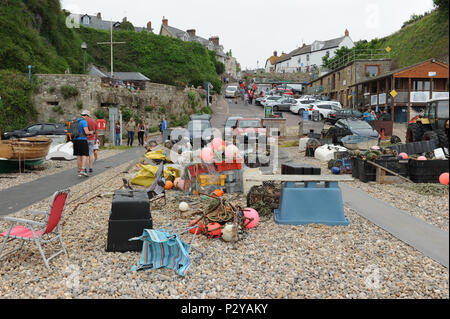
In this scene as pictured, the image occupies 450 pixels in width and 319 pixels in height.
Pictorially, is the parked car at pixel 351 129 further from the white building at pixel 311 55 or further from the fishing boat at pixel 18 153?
the white building at pixel 311 55

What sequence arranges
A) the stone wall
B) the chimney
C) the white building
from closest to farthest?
1. the stone wall
2. the white building
3. the chimney

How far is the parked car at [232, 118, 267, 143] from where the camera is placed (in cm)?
1800

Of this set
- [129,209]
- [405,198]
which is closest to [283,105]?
[405,198]

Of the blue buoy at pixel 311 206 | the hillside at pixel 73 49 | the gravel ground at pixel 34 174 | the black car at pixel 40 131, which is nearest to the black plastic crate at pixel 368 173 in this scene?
the blue buoy at pixel 311 206

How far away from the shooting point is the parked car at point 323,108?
31203mm

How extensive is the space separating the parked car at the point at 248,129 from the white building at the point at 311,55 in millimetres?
62783

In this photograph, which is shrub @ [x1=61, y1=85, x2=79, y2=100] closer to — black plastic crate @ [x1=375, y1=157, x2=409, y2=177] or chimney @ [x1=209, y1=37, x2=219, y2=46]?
black plastic crate @ [x1=375, y1=157, x2=409, y2=177]

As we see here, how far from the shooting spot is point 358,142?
53.9 ft

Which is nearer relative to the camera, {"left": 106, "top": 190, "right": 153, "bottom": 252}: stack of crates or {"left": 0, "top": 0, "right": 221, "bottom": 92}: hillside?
{"left": 106, "top": 190, "right": 153, "bottom": 252}: stack of crates

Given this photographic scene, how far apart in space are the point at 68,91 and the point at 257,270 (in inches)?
1078

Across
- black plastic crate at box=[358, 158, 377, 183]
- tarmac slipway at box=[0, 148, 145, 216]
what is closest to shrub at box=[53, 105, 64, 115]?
tarmac slipway at box=[0, 148, 145, 216]

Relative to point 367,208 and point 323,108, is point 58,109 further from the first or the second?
point 367,208

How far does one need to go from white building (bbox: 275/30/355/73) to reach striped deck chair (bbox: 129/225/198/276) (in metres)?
77.9
